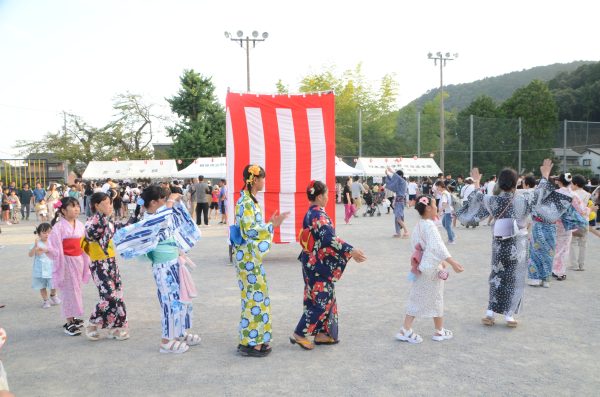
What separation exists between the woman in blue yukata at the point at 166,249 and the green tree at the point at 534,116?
37.9m

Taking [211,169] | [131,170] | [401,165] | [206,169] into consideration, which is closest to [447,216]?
[211,169]

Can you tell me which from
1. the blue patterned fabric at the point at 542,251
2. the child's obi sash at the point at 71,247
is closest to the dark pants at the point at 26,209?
the child's obi sash at the point at 71,247

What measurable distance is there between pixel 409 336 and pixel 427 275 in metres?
0.60

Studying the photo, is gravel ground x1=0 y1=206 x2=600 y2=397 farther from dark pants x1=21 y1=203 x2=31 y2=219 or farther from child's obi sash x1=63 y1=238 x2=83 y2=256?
dark pants x1=21 y1=203 x2=31 y2=219

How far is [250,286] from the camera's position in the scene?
4.32 metres

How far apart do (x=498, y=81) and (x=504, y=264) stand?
89.1 metres

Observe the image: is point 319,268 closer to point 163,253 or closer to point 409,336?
point 409,336

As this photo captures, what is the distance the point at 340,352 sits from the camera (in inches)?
174

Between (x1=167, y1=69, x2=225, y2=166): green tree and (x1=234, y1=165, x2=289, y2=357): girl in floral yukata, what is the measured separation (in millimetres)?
32895

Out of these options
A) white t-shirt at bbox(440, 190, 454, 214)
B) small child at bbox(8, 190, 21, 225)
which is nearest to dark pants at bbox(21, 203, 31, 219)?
small child at bbox(8, 190, 21, 225)

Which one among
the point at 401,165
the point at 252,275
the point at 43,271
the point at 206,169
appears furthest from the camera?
the point at 401,165

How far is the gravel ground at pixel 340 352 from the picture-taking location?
12.2ft

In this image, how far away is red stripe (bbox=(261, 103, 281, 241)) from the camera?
8.80 metres

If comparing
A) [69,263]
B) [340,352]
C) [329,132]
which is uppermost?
[329,132]
